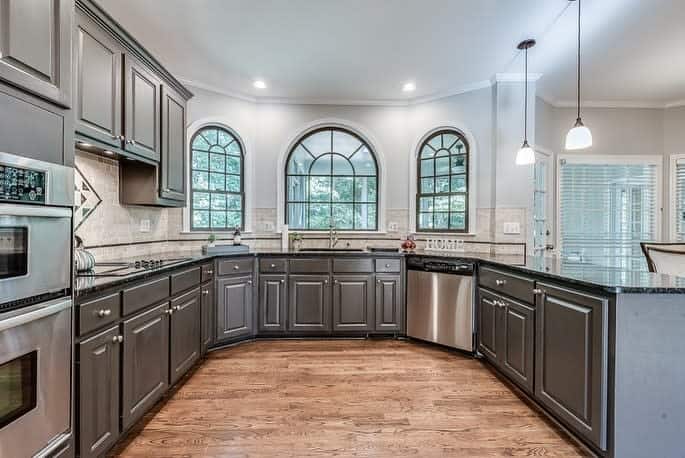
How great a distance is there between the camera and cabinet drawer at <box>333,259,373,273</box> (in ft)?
12.2

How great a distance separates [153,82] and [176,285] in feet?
5.19

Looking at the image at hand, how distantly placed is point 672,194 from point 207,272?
550 centimetres

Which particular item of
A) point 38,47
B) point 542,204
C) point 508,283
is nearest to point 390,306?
point 508,283

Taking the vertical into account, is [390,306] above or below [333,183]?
below

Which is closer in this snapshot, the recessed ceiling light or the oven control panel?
the oven control panel

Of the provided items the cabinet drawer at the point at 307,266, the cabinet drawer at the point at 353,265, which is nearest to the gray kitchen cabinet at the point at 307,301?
the cabinet drawer at the point at 307,266

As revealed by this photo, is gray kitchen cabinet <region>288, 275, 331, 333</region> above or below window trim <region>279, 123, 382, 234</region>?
below

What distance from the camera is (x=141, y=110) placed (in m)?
2.56

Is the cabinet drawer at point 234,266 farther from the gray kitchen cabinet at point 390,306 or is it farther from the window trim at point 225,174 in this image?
the gray kitchen cabinet at point 390,306

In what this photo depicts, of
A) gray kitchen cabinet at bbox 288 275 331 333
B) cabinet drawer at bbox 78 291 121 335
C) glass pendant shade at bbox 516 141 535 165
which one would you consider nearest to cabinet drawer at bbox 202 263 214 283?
gray kitchen cabinet at bbox 288 275 331 333

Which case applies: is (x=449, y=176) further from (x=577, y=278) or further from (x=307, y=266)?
(x=577, y=278)

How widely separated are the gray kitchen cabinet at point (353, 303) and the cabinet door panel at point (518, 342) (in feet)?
4.56

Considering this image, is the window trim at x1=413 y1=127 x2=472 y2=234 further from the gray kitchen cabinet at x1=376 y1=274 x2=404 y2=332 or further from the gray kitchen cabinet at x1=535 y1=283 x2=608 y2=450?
the gray kitchen cabinet at x1=535 y1=283 x2=608 y2=450

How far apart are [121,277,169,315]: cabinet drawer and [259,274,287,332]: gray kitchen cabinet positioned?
137 cm
